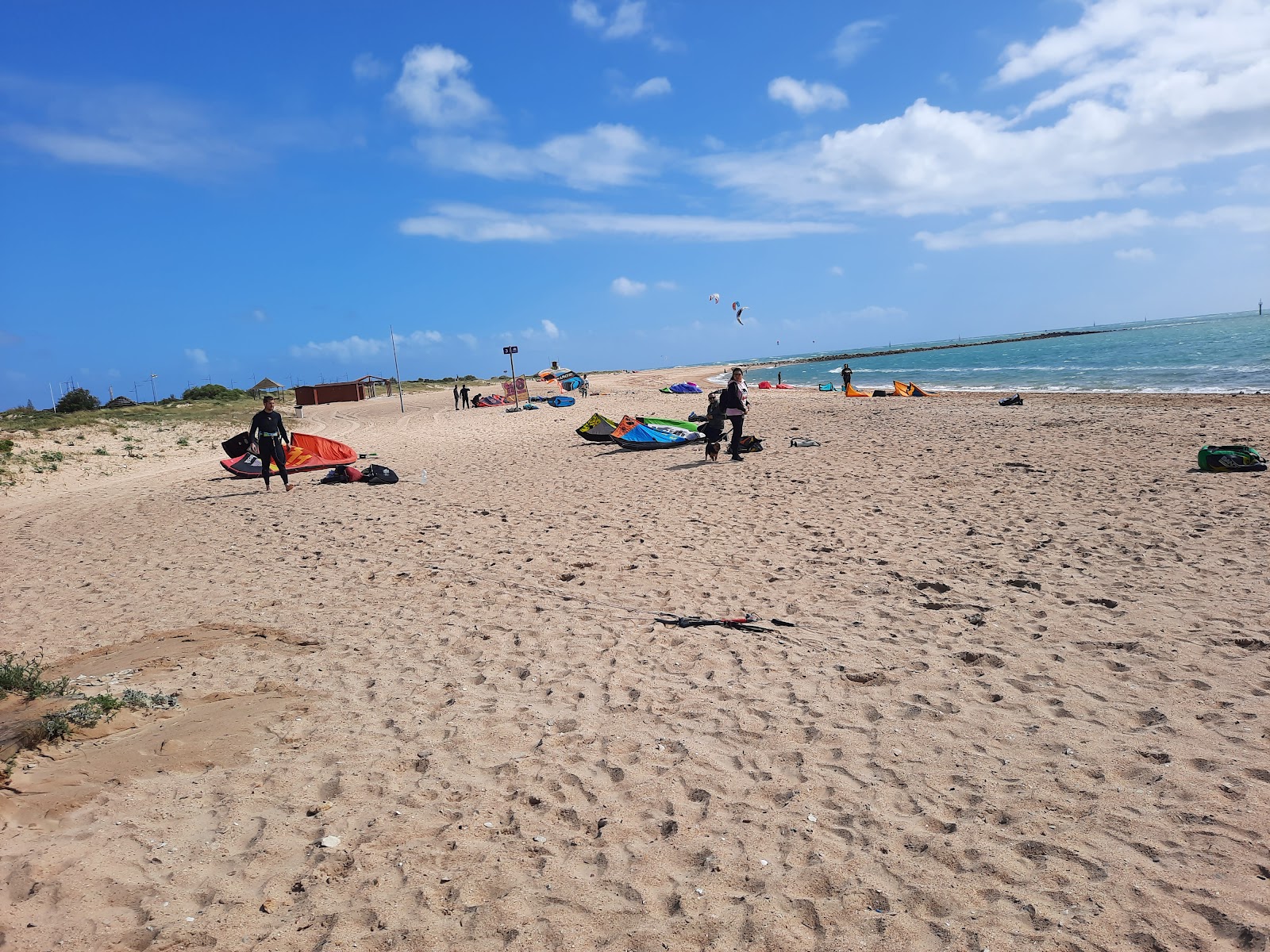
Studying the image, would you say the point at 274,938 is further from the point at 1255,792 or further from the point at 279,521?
the point at 279,521

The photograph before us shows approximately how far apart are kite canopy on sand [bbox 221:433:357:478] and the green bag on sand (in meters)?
14.7

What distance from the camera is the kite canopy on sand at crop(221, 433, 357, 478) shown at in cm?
1504

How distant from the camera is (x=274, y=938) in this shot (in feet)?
8.53

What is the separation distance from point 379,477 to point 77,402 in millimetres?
39449

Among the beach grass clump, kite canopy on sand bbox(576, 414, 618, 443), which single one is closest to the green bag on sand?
kite canopy on sand bbox(576, 414, 618, 443)

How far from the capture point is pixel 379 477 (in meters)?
13.4

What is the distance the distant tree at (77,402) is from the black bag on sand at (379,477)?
36.6m

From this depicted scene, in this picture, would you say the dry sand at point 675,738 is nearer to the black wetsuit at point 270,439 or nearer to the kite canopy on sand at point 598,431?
the black wetsuit at point 270,439

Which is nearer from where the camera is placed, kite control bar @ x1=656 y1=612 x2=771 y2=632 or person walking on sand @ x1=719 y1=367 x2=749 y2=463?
kite control bar @ x1=656 y1=612 x2=771 y2=632

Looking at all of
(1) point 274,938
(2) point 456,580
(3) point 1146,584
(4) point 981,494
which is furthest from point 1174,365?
(1) point 274,938

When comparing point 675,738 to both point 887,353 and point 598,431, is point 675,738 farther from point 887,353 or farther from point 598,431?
point 887,353

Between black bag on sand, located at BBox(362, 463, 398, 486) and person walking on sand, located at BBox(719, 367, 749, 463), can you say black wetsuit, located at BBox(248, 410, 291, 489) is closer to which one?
black bag on sand, located at BBox(362, 463, 398, 486)

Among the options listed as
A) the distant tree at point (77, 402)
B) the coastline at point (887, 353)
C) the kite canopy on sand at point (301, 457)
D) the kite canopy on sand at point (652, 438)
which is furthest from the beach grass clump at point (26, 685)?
the coastline at point (887, 353)

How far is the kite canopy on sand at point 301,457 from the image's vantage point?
15.0 meters
